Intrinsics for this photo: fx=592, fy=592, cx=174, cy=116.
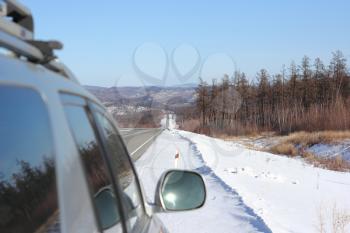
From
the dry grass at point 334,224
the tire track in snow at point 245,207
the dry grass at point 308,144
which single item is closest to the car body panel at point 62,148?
the tire track in snow at point 245,207

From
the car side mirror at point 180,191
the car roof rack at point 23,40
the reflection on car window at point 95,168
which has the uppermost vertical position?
the car roof rack at point 23,40

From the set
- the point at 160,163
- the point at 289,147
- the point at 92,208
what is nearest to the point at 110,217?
the point at 92,208

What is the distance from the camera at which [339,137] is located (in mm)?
38531

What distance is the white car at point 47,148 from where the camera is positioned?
4.55ft

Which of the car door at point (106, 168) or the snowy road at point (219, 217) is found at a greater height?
the car door at point (106, 168)

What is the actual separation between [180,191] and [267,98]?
288 ft

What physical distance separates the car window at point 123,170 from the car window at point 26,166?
1.08 metres

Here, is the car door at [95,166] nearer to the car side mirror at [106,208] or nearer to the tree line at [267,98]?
the car side mirror at [106,208]

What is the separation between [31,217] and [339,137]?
127ft

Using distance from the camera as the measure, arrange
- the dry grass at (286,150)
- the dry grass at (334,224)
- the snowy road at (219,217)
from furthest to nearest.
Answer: the dry grass at (286,150)
the dry grass at (334,224)
the snowy road at (219,217)

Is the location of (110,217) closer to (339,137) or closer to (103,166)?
(103,166)

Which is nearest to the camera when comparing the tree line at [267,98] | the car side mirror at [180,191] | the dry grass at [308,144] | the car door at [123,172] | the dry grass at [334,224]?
the car door at [123,172]

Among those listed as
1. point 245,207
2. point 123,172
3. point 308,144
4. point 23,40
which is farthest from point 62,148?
point 308,144

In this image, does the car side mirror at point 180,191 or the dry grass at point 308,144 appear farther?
the dry grass at point 308,144
